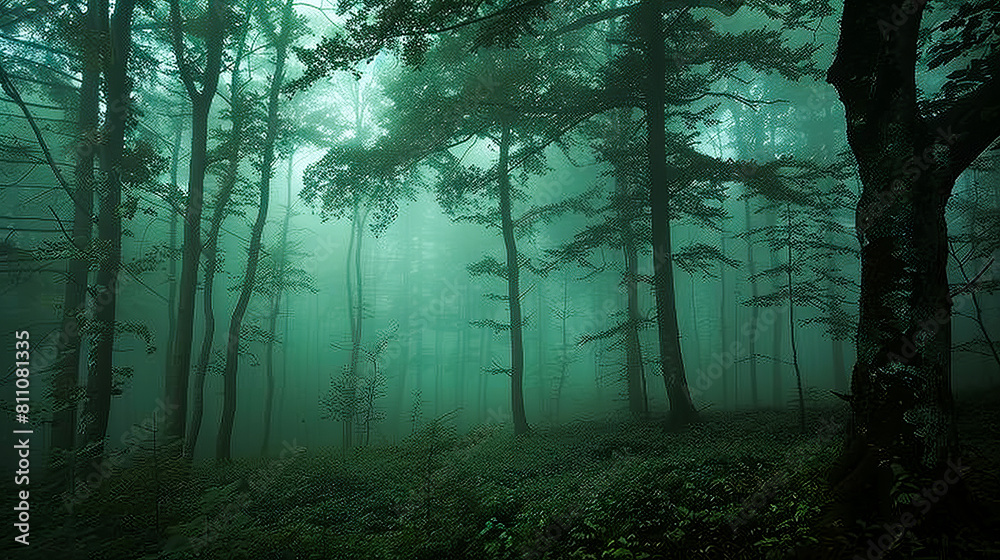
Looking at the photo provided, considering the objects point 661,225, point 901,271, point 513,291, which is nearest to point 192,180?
point 513,291

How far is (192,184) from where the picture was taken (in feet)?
36.5

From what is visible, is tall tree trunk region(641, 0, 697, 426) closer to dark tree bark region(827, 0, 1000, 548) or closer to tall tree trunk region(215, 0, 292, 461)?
dark tree bark region(827, 0, 1000, 548)

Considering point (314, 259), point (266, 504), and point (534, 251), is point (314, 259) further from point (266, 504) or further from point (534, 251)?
point (266, 504)

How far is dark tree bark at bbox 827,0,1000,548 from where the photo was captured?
3.55 m

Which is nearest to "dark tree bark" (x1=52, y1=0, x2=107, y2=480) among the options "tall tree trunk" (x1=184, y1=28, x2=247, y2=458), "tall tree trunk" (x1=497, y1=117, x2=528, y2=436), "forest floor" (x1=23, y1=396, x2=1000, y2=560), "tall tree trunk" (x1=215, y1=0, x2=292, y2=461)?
"forest floor" (x1=23, y1=396, x2=1000, y2=560)

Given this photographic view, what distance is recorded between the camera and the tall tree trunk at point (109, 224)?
8.21 metres

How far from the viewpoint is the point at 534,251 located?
50.2 meters

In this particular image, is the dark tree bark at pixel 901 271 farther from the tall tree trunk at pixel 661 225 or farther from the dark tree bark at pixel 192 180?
the dark tree bark at pixel 192 180

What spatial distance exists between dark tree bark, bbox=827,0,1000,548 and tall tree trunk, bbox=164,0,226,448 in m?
12.5

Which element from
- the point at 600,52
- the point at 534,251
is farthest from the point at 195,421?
the point at 534,251

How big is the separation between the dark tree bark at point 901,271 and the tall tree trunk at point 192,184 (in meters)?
12.5

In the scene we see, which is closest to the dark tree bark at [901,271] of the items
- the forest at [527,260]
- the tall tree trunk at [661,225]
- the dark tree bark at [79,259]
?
the forest at [527,260]

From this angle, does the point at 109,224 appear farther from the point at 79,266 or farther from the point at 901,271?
the point at 901,271

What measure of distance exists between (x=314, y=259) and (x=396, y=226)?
15.5m
